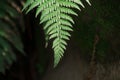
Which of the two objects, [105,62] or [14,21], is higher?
[14,21]

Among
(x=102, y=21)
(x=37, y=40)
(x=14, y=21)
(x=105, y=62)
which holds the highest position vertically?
(x=14, y=21)

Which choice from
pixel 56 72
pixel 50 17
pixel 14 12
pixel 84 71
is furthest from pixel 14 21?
pixel 50 17

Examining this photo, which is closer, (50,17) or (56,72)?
(50,17)

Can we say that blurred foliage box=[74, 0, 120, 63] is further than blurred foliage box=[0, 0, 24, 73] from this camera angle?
No

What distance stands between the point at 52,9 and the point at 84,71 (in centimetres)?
47

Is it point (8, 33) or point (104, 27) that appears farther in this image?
point (8, 33)

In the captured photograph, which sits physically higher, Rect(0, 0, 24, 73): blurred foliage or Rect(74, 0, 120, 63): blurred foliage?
Rect(0, 0, 24, 73): blurred foliage

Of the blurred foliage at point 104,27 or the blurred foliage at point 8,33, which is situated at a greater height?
the blurred foliage at point 8,33

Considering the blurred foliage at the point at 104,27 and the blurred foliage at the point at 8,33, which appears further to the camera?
the blurred foliage at the point at 8,33

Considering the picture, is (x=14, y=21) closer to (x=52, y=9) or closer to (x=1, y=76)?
(x=1, y=76)

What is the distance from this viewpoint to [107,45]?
1202 mm

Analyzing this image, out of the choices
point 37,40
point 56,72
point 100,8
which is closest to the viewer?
point 100,8

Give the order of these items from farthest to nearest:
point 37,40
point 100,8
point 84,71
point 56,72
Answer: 1. point 37,40
2. point 56,72
3. point 84,71
4. point 100,8

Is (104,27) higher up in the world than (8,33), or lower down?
lower down
